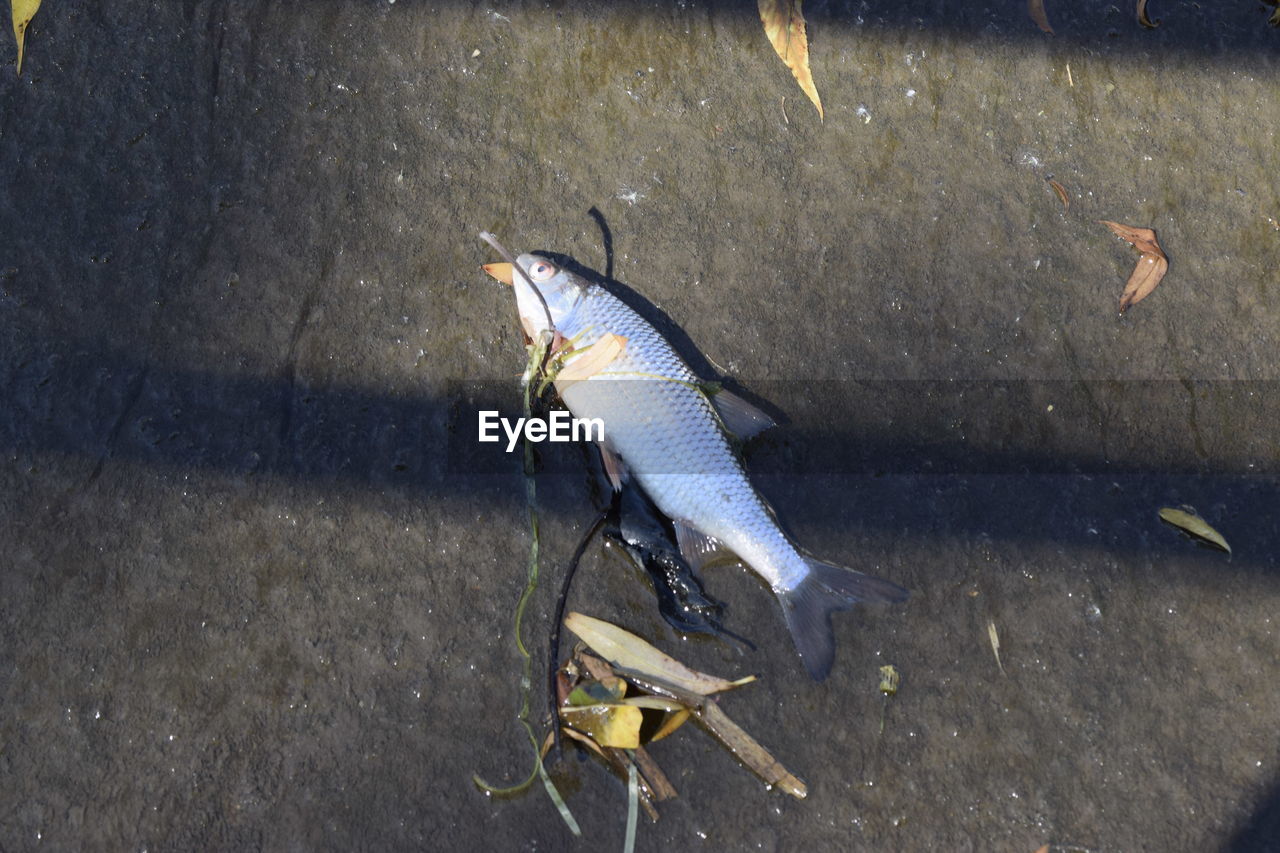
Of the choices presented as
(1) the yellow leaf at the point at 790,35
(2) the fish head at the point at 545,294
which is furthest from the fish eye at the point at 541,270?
(1) the yellow leaf at the point at 790,35

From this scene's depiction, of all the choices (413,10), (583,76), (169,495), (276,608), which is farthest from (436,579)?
(413,10)

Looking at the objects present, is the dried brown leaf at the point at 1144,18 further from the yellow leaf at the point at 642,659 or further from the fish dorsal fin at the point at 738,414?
the yellow leaf at the point at 642,659

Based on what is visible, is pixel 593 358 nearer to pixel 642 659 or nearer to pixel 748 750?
pixel 642 659

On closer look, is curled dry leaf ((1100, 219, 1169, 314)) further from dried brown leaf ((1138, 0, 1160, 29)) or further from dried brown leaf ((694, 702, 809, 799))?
dried brown leaf ((694, 702, 809, 799))

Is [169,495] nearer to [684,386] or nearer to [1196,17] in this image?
[684,386]

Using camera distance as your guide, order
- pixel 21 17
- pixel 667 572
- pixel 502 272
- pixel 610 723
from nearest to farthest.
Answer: pixel 610 723, pixel 667 572, pixel 502 272, pixel 21 17

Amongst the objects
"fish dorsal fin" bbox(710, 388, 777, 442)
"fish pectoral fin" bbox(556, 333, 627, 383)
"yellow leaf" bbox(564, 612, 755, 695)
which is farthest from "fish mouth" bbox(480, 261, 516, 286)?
"yellow leaf" bbox(564, 612, 755, 695)

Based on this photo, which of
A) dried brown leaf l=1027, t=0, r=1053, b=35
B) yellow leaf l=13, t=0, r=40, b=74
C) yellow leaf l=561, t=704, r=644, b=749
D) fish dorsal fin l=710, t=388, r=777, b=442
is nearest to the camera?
yellow leaf l=561, t=704, r=644, b=749

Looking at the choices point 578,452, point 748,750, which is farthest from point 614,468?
point 748,750
